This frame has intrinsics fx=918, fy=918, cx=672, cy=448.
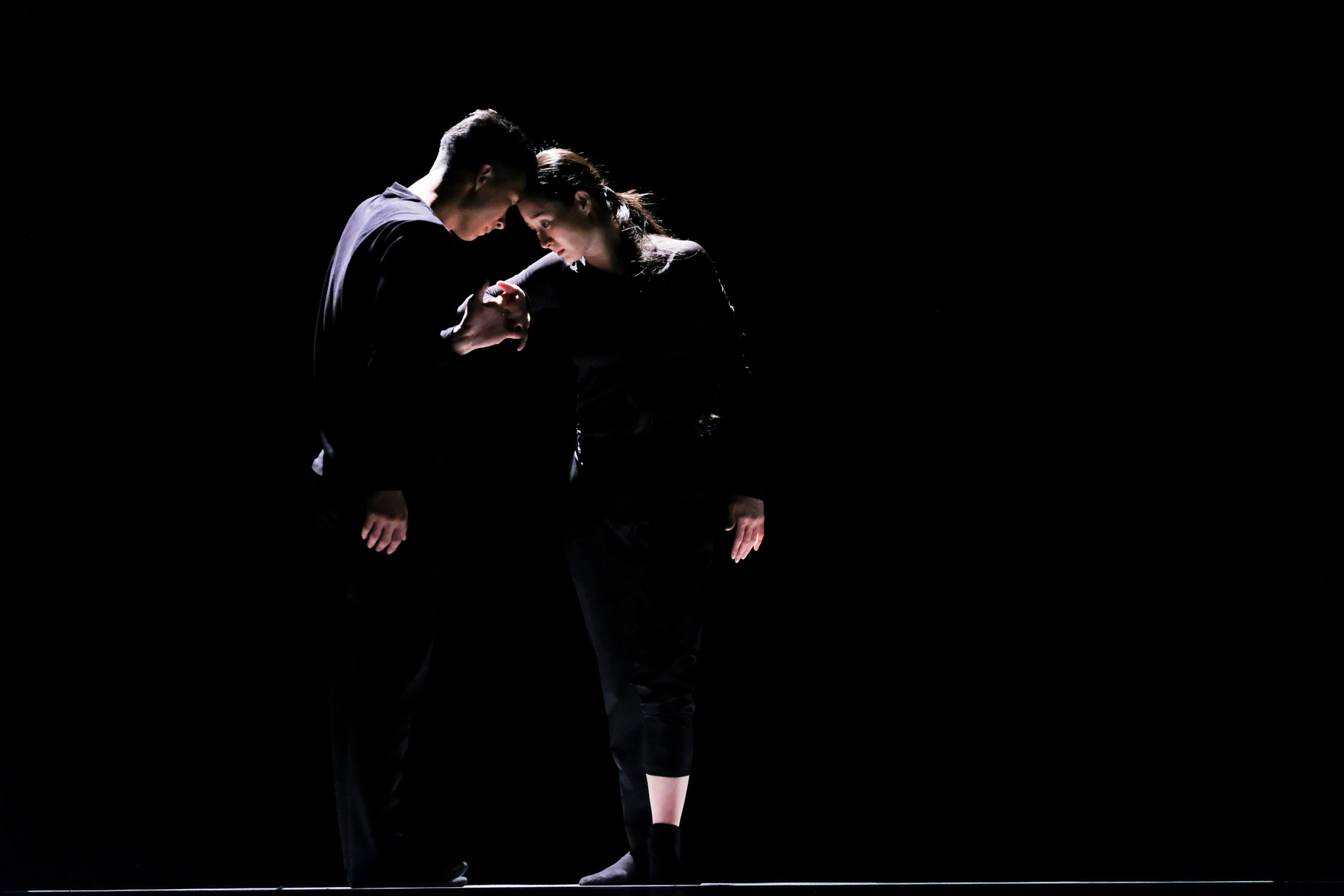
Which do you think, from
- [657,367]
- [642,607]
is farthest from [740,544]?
[657,367]

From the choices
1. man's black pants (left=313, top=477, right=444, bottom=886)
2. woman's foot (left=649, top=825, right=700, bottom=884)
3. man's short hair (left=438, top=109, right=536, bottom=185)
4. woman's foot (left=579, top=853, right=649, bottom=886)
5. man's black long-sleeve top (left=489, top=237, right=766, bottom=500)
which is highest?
man's short hair (left=438, top=109, right=536, bottom=185)

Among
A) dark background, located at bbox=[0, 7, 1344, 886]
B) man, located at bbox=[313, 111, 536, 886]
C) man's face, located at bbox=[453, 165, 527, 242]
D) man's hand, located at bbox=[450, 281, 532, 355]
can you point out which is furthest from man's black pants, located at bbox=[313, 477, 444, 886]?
dark background, located at bbox=[0, 7, 1344, 886]

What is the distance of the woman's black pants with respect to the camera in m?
1.62

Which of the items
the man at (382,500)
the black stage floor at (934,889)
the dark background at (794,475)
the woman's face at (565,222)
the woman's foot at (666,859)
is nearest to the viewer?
the black stage floor at (934,889)

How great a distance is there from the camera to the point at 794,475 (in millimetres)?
2398

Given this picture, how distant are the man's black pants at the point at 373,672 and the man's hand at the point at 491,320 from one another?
11.2 inches

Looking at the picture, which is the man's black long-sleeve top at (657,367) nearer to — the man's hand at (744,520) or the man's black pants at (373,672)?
the man's hand at (744,520)

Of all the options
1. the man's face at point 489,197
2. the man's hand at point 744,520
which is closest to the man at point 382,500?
the man's face at point 489,197

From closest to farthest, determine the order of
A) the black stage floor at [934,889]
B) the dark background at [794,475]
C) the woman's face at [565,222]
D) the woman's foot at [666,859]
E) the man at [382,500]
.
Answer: the black stage floor at [934,889]
the man at [382,500]
the woman's foot at [666,859]
the woman's face at [565,222]
the dark background at [794,475]

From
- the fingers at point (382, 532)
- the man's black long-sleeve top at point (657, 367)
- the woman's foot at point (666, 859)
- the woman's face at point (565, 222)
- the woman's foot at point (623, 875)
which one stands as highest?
the woman's face at point (565, 222)

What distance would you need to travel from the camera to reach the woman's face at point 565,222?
5.51 feet

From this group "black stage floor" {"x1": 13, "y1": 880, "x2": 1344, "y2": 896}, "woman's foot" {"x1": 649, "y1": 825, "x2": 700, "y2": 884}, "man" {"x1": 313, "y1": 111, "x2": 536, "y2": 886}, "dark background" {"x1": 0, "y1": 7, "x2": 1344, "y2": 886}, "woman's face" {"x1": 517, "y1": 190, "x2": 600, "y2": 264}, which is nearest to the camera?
"black stage floor" {"x1": 13, "y1": 880, "x2": 1344, "y2": 896}

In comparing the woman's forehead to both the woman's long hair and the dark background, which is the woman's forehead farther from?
the dark background

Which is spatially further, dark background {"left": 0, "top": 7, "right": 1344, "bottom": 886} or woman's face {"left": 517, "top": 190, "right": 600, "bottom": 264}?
dark background {"left": 0, "top": 7, "right": 1344, "bottom": 886}
